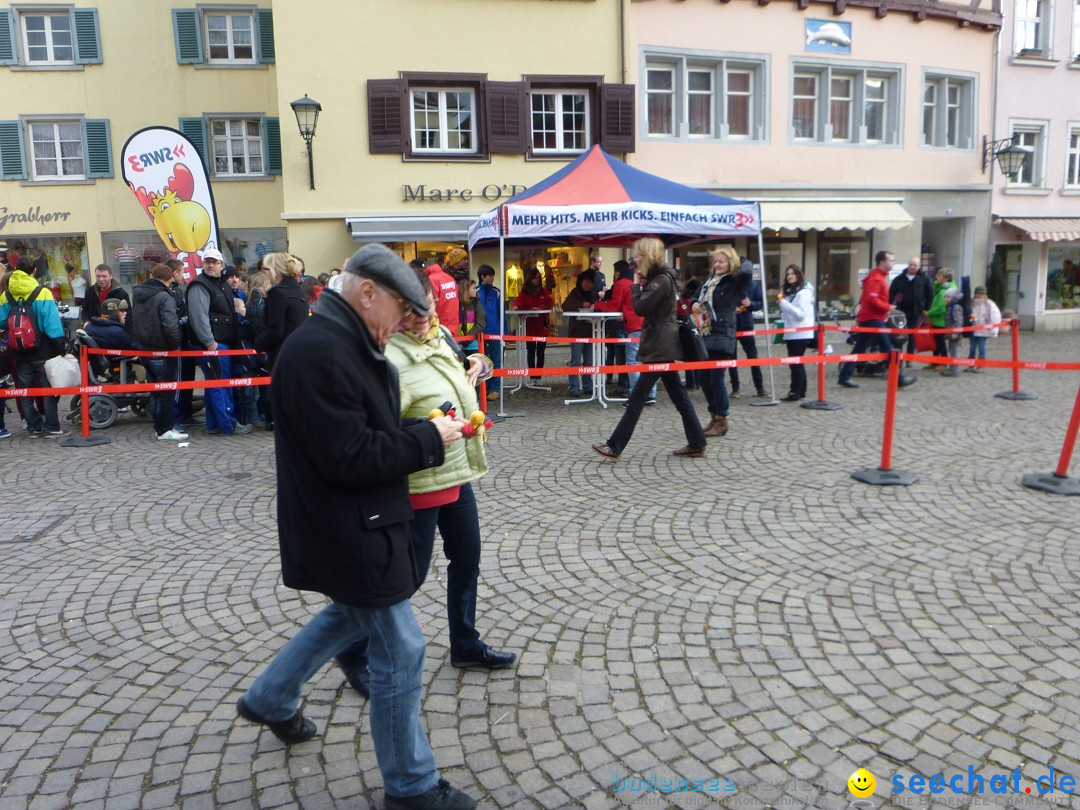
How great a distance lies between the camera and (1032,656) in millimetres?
3492

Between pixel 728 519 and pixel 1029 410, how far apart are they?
19.5 ft

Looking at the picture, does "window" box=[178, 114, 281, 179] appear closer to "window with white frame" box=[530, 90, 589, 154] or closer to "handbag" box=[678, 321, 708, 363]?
"window with white frame" box=[530, 90, 589, 154]

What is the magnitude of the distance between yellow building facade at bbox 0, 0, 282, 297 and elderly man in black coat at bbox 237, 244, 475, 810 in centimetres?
1840

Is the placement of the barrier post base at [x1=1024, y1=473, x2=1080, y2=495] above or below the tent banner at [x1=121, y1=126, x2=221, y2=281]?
below

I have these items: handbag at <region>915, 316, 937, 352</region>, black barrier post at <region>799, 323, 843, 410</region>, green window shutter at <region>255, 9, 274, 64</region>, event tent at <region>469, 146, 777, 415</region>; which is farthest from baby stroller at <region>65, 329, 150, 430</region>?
green window shutter at <region>255, 9, 274, 64</region>

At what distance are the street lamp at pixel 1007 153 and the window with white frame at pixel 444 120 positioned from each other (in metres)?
12.3

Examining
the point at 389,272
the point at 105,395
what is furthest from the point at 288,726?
the point at 105,395

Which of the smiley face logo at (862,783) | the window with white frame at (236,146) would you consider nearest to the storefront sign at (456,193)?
the window with white frame at (236,146)

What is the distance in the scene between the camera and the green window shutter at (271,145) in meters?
19.1

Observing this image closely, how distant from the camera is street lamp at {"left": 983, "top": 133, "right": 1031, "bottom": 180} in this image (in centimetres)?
1844

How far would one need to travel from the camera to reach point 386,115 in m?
14.9

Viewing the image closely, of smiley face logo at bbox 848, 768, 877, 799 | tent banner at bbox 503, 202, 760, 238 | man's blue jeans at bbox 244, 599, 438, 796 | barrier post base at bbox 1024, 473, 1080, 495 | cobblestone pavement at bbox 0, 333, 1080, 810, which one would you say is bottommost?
smiley face logo at bbox 848, 768, 877, 799

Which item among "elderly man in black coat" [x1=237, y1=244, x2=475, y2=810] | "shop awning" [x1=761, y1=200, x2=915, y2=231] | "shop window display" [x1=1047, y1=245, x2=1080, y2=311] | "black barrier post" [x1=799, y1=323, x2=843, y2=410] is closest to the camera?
"elderly man in black coat" [x1=237, y1=244, x2=475, y2=810]

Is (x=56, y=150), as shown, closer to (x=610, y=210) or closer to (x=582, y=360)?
(x=582, y=360)
